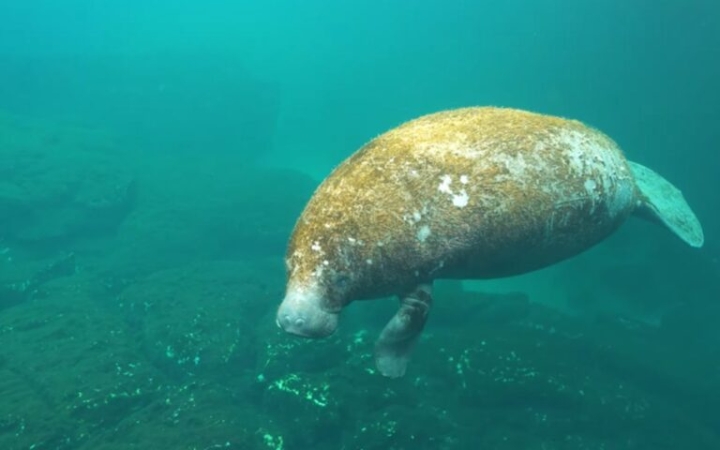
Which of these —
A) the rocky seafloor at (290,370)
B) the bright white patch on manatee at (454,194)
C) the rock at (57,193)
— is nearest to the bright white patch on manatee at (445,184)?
the bright white patch on manatee at (454,194)

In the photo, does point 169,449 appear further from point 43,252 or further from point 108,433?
point 43,252

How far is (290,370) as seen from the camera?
9.84 meters

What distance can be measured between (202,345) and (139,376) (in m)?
1.52

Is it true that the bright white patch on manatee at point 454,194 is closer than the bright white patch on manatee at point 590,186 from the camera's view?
Yes

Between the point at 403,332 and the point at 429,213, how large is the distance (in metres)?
1.23

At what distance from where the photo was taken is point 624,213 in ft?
18.6

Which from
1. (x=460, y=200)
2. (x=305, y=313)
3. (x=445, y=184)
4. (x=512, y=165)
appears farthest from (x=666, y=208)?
(x=305, y=313)

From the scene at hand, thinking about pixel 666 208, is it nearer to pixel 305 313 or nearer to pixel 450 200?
pixel 450 200

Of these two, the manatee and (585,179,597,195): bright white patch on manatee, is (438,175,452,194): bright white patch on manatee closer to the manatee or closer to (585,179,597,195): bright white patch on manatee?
the manatee

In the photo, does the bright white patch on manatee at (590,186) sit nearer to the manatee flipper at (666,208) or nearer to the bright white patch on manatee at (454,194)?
the bright white patch on manatee at (454,194)

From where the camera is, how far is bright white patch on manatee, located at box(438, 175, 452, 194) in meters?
4.34

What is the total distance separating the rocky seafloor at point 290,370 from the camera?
814 centimetres

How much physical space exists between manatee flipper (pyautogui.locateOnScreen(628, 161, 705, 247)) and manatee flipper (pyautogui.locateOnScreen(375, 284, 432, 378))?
3372 millimetres

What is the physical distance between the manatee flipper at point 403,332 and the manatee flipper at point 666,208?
3372 mm
